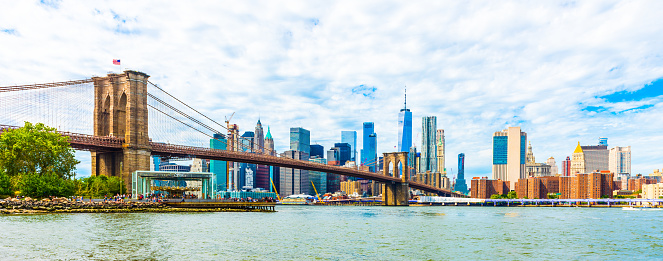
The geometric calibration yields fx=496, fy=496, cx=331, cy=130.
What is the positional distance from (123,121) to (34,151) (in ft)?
48.4

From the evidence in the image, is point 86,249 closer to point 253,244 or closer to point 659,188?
point 253,244

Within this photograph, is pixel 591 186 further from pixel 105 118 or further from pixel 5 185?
pixel 5 185

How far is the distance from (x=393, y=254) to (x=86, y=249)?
1574cm

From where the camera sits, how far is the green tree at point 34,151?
183 ft

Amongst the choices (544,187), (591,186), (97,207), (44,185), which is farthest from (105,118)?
(544,187)

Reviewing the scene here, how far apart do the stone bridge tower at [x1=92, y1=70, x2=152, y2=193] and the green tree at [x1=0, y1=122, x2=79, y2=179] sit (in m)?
7.97

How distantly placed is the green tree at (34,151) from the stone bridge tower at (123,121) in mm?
7969

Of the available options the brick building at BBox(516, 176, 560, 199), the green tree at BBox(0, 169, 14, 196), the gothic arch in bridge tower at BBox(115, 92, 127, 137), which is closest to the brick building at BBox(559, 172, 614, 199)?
the brick building at BBox(516, 176, 560, 199)

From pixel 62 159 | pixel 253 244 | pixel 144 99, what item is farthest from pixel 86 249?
pixel 144 99

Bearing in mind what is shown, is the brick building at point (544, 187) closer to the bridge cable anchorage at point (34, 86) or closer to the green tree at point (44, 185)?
the bridge cable anchorage at point (34, 86)

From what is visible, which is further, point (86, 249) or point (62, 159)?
point (62, 159)

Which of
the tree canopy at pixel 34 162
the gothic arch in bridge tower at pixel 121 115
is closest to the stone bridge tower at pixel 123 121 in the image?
the gothic arch in bridge tower at pixel 121 115

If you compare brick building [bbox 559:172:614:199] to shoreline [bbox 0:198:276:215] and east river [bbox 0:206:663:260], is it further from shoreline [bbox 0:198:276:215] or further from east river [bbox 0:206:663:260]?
east river [bbox 0:206:663:260]

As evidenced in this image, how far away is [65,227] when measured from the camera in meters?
35.2
